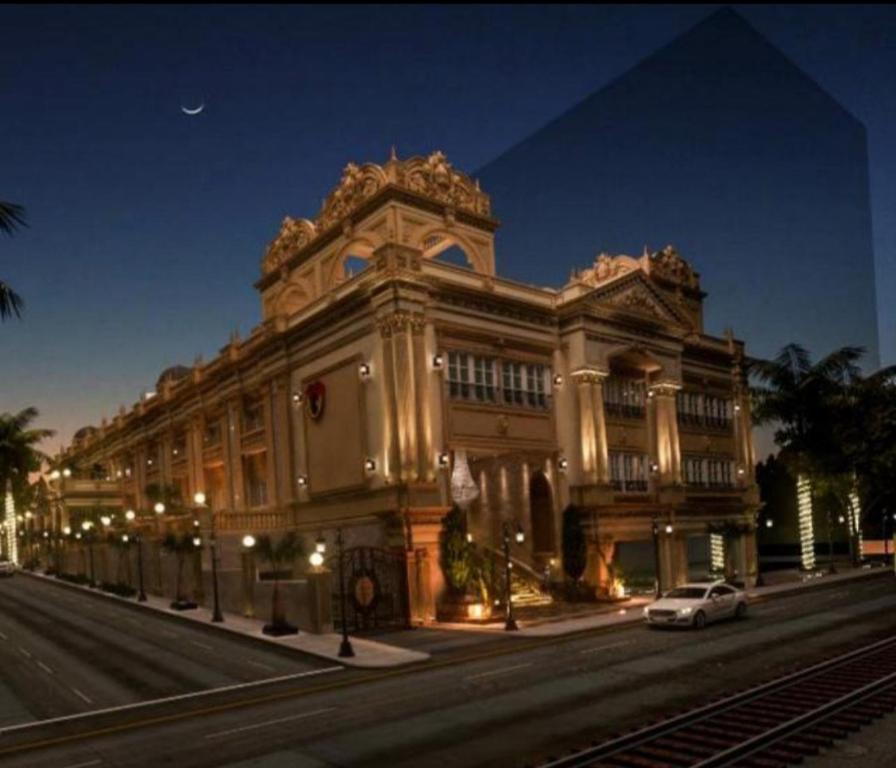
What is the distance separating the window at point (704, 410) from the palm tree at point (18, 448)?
48.3 meters

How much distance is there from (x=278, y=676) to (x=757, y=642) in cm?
1456

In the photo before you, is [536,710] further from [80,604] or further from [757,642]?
[80,604]

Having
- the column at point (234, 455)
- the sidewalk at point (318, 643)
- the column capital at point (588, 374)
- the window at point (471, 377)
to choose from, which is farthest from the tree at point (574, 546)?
the column at point (234, 455)

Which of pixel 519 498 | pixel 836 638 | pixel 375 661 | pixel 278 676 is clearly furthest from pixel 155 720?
pixel 519 498

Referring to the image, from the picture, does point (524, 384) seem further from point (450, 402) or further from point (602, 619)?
point (602, 619)

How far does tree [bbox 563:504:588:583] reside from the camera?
1647 inches

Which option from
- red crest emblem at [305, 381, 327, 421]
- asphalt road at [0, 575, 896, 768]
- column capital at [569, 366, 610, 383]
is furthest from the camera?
column capital at [569, 366, 610, 383]

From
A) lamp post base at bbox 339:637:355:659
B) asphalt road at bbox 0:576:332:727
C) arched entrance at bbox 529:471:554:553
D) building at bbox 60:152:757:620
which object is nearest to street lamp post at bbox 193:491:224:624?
asphalt road at bbox 0:576:332:727

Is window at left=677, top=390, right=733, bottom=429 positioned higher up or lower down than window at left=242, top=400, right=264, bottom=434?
lower down

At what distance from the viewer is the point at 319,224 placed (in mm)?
51188

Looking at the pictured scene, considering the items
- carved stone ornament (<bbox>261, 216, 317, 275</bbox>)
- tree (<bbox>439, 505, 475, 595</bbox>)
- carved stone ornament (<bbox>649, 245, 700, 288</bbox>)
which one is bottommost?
tree (<bbox>439, 505, 475, 595</bbox>)

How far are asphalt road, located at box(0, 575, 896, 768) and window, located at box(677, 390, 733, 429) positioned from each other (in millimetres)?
26938

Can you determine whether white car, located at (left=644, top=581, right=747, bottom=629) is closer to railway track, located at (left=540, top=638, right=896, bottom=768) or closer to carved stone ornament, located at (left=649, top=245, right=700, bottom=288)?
railway track, located at (left=540, top=638, right=896, bottom=768)

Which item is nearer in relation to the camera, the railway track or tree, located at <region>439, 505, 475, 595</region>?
the railway track
